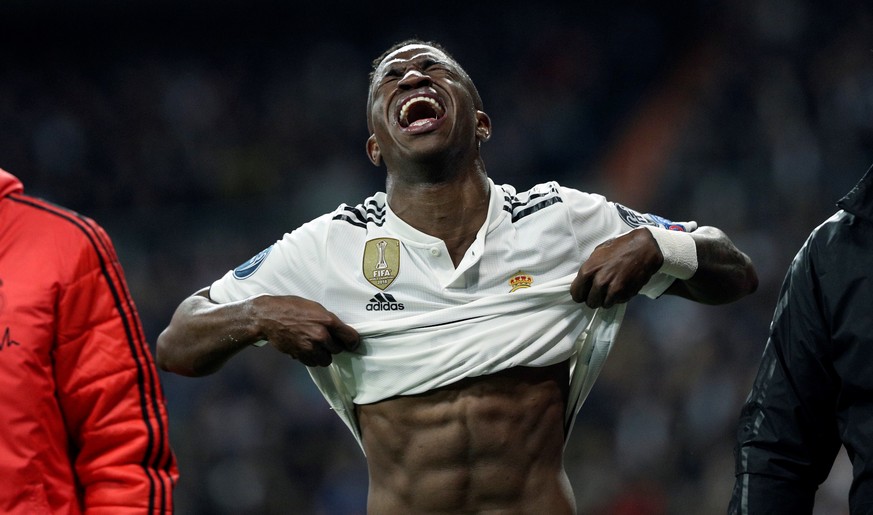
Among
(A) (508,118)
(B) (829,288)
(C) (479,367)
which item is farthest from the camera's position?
(A) (508,118)

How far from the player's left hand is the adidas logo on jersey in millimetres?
561

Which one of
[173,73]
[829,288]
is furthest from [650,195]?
[829,288]

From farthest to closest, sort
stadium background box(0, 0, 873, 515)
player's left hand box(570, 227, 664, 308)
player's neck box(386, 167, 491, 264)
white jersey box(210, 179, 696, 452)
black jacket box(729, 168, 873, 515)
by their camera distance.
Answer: stadium background box(0, 0, 873, 515) < player's neck box(386, 167, 491, 264) < white jersey box(210, 179, 696, 452) < player's left hand box(570, 227, 664, 308) < black jacket box(729, 168, 873, 515)

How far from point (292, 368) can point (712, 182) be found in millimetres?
3776

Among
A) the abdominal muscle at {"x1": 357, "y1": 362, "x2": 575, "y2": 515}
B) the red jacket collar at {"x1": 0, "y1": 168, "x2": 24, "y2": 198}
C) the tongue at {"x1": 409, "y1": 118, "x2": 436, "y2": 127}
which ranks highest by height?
the tongue at {"x1": 409, "y1": 118, "x2": 436, "y2": 127}

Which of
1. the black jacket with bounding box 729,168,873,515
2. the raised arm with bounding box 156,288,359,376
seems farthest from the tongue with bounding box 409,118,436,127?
the black jacket with bounding box 729,168,873,515

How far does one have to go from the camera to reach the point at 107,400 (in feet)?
8.55

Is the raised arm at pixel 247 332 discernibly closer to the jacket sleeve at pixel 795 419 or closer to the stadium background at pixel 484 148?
the jacket sleeve at pixel 795 419

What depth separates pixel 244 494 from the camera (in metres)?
9.14

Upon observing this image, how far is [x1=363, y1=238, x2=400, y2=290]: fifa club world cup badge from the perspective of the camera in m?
3.67

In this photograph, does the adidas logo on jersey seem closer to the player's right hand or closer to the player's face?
the player's right hand

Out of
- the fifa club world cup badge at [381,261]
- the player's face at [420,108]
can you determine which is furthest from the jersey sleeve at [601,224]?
the fifa club world cup badge at [381,261]

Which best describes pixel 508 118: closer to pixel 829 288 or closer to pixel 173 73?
pixel 173 73

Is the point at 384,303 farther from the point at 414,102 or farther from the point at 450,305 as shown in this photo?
the point at 414,102
